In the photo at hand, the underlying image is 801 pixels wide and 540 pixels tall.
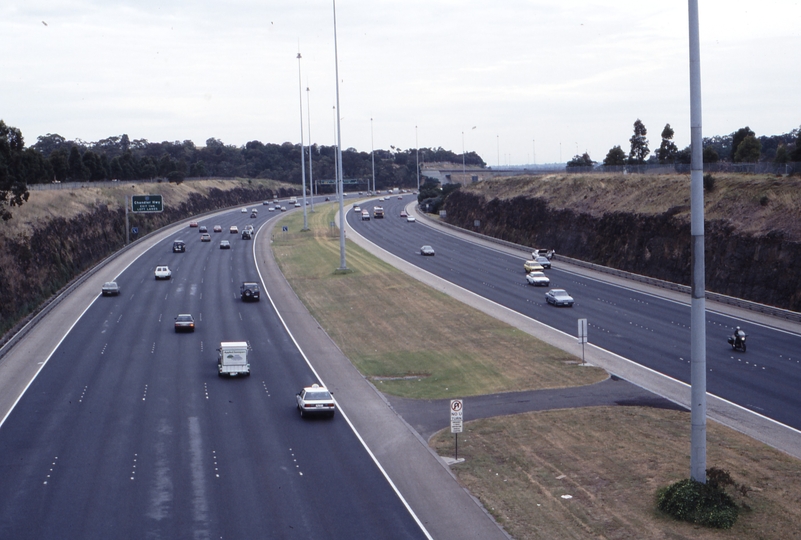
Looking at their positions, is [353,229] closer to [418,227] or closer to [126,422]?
[418,227]

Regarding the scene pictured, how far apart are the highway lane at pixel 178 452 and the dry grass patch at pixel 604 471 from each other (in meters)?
3.34

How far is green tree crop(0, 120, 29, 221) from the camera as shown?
199ft

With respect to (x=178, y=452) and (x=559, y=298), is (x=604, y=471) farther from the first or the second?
(x=559, y=298)

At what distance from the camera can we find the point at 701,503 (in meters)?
20.2

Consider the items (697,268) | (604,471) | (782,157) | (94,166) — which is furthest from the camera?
(94,166)

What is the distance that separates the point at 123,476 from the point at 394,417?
36.5ft

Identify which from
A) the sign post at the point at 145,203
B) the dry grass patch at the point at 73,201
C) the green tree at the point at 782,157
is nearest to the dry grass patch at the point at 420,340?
the dry grass patch at the point at 73,201

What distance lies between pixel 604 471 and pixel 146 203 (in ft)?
272

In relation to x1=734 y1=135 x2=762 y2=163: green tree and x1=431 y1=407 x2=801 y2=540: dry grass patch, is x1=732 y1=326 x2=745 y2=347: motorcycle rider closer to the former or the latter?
x1=431 y1=407 x2=801 y2=540: dry grass patch

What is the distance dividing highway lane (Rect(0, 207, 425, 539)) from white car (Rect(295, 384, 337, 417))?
504 mm

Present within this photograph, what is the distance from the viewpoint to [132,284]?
6919cm

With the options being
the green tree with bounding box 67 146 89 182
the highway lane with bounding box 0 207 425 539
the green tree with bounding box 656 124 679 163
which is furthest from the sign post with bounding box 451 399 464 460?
the green tree with bounding box 67 146 89 182

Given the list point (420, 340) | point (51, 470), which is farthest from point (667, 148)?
point (51, 470)

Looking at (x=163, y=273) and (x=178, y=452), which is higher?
(x=163, y=273)
